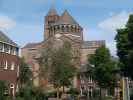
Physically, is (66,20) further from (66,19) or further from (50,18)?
(50,18)

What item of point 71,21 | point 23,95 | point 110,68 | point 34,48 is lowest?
point 23,95

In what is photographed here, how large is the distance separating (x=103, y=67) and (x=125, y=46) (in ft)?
63.3

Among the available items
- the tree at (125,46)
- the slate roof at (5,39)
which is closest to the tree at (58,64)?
the slate roof at (5,39)

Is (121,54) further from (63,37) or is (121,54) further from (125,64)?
(63,37)

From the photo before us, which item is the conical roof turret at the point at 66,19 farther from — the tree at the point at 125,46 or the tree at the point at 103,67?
the tree at the point at 125,46

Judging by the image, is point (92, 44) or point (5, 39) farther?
point (92, 44)

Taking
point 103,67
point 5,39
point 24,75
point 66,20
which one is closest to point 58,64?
point 24,75

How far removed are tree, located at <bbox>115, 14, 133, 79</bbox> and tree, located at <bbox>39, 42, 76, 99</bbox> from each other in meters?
20.5

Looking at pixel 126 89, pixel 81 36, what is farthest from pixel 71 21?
pixel 126 89

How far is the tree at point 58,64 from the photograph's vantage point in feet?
226

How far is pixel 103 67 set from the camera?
67062 mm

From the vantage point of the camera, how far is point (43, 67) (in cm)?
7162

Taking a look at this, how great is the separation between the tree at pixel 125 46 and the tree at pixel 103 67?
55.8 feet

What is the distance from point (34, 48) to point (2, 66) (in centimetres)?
6039
